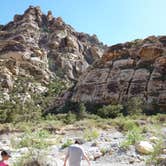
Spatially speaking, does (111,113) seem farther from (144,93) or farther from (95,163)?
(95,163)

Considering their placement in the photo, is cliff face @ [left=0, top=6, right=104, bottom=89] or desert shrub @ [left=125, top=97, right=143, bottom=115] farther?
cliff face @ [left=0, top=6, right=104, bottom=89]

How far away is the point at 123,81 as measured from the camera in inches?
2451

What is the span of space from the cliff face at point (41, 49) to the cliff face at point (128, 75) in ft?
76.8

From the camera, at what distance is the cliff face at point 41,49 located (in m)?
94.1

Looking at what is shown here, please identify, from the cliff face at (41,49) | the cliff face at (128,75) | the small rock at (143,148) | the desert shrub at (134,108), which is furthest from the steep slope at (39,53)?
the small rock at (143,148)

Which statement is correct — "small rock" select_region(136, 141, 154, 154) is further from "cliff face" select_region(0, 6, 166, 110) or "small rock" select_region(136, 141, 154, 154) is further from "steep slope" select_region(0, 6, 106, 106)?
"steep slope" select_region(0, 6, 106, 106)

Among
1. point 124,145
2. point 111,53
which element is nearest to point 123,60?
point 111,53

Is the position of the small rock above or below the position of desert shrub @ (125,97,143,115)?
below

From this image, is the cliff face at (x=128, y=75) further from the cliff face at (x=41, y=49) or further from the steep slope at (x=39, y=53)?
the cliff face at (x=41, y=49)

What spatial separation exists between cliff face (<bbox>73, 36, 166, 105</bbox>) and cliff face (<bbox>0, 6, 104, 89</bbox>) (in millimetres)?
23399

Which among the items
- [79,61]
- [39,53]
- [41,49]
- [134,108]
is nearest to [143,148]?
[134,108]

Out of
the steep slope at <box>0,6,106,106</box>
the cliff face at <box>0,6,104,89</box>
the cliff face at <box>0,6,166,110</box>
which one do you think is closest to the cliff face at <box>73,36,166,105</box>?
the cliff face at <box>0,6,166,110</box>

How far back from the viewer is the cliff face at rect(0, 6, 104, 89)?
309ft

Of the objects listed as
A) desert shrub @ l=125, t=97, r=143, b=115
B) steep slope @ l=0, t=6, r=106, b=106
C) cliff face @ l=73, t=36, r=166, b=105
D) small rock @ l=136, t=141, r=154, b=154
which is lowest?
small rock @ l=136, t=141, r=154, b=154
